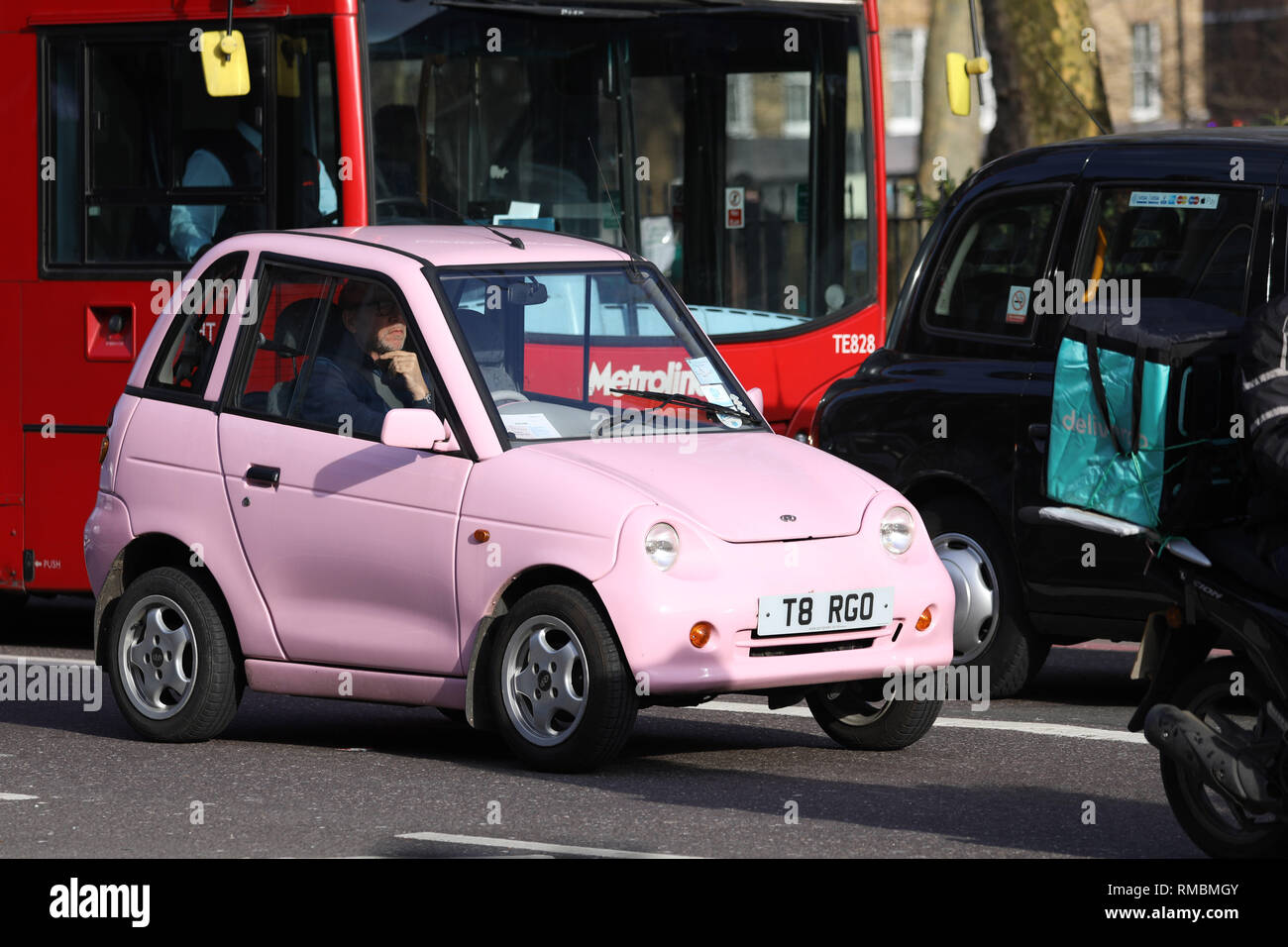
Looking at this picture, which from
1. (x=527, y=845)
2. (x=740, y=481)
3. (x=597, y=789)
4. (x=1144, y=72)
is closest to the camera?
(x=527, y=845)

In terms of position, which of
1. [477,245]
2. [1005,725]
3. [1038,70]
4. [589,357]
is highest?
[1038,70]

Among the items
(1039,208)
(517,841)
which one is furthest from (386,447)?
(1039,208)

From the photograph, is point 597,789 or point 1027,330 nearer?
point 597,789

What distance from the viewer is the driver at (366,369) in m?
8.76

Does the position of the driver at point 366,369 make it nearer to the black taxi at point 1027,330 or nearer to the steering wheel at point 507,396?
the steering wheel at point 507,396

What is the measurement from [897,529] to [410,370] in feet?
5.81

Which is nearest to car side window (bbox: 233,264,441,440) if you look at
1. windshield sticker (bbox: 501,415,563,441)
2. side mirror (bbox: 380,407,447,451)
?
side mirror (bbox: 380,407,447,451)

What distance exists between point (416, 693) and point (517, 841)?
5.07ft

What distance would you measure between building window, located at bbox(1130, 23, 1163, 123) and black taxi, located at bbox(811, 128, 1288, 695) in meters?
39.6

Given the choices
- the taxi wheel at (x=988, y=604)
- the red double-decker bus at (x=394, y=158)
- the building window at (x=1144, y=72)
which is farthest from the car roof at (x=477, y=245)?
the building window at (x=1144, y=72)

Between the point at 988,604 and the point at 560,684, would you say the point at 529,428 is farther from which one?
the point at 988,604

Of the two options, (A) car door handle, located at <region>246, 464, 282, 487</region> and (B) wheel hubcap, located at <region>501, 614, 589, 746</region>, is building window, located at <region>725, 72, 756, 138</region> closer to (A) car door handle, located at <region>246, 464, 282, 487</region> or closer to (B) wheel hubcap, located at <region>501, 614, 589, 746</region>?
(A) car door handle, located at <region>246, 464, 282, 487</region>

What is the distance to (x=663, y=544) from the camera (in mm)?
7992

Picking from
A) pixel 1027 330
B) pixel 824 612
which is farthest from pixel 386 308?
pixel 1027 330
